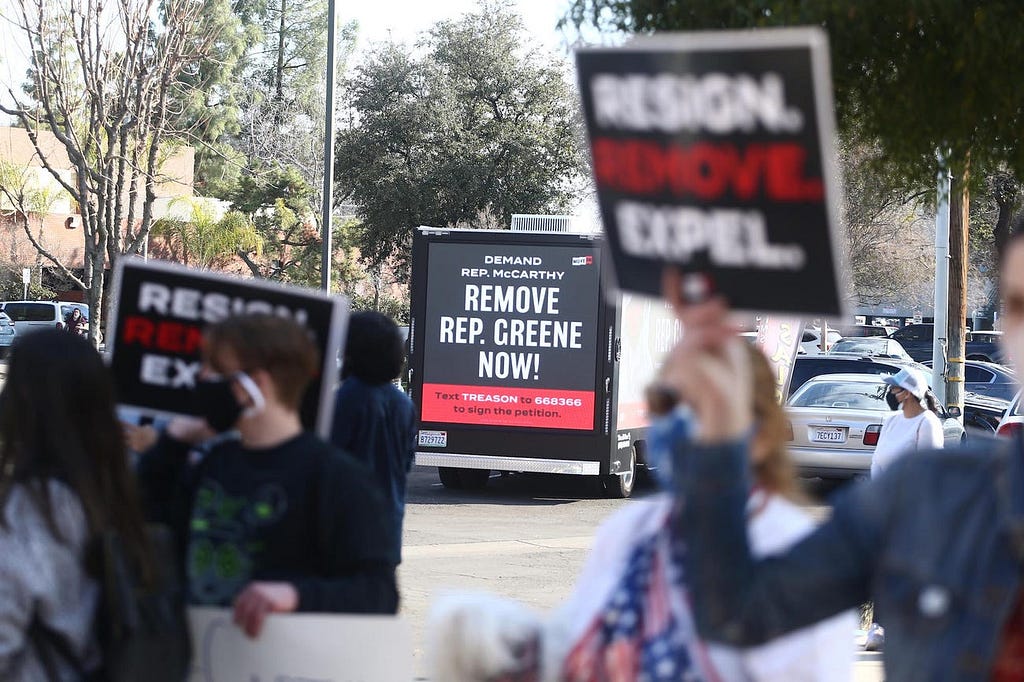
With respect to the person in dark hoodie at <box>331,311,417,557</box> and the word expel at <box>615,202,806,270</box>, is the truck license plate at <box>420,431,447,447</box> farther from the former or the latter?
the word expel at <box>615,202,806,270</box>

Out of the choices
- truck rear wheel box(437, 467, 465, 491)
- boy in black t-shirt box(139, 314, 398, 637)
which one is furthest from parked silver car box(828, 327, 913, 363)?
boy in black t-shirt box(139, 314, 398, 637)

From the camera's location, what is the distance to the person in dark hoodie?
5457 mm

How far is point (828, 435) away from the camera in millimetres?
14914

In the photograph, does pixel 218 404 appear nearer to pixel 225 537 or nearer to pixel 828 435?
pixel 225 537

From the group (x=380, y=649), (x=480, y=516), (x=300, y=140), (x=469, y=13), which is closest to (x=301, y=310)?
(x=380, y=649)

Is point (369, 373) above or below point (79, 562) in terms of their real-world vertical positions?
above

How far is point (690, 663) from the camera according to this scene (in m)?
2.05

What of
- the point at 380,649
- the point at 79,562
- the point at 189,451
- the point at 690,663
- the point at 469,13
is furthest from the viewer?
the point at 469,13

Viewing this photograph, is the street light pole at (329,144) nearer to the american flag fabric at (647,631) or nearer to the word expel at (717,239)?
the american flag fabric at (647,631)

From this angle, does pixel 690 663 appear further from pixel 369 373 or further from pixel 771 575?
pixel 369 373

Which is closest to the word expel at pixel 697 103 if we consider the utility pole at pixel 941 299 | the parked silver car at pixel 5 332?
the utility pole at pixel 941 299

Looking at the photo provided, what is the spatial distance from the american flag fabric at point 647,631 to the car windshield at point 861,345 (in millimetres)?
34263

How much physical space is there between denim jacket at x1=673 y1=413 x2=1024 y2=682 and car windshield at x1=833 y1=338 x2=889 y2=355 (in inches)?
1354

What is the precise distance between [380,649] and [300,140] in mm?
63007
